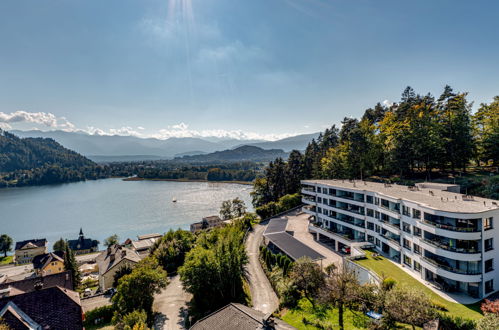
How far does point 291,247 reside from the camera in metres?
30.8

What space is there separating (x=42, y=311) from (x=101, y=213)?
8445 cm

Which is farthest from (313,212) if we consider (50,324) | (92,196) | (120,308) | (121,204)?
(92,196)

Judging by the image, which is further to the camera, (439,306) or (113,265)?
(113,265)

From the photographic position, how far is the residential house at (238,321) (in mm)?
14305

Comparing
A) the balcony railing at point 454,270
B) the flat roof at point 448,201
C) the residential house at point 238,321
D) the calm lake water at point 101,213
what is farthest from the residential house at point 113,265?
the calm lake water at point 101,213

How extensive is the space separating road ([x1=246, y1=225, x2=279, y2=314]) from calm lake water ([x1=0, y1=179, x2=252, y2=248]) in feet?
137

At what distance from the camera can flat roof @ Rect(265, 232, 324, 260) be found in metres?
28.4

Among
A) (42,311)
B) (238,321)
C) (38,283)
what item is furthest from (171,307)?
(238,321)

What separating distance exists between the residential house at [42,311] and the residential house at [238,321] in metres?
10.5

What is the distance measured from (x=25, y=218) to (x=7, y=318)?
9528 centimetres

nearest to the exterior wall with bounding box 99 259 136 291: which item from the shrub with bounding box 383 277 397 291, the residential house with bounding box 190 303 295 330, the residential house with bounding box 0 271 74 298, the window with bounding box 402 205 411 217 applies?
the residential house with bounding box 0 271 74 298

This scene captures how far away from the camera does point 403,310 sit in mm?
14516

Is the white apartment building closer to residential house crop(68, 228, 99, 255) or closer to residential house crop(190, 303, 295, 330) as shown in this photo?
residential house crop(190, 303, 295, 330)

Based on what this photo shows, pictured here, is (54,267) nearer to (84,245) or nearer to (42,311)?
(84,245)
